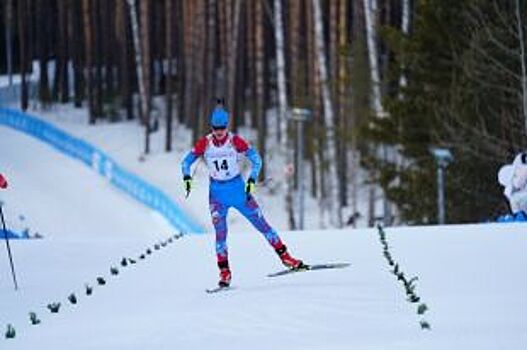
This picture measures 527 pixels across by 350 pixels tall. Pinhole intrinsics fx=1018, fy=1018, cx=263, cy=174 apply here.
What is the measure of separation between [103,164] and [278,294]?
81.7 feet

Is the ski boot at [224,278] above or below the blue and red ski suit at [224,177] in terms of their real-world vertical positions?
below

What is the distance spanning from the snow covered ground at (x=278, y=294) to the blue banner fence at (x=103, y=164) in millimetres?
12269

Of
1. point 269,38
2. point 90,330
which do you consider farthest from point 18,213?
point 90,330

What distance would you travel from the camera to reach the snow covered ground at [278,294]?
6168 mm

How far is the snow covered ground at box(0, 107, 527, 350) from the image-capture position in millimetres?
6168

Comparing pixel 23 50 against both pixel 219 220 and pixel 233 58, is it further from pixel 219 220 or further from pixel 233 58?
pixel 219 220

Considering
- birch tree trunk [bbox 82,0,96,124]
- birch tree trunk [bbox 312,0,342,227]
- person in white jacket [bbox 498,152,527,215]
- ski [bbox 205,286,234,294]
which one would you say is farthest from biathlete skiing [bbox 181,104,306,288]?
birch tree trunk [bbox 82,0,96,124]

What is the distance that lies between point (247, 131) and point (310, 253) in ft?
80.2

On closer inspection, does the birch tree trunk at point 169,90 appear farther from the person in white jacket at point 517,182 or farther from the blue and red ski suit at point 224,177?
the blue and red ski suit at point 224,177

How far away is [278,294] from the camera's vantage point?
26.4 ft

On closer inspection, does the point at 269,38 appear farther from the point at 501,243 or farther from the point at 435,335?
the point at 435,335

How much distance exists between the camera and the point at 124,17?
3888 cm

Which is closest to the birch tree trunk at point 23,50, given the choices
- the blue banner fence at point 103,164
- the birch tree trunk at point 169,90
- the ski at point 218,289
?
→ the blue banner fence at point 103,164

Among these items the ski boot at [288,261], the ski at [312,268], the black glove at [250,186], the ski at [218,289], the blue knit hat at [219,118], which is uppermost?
the blue knit hat at [219,118]
